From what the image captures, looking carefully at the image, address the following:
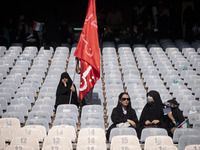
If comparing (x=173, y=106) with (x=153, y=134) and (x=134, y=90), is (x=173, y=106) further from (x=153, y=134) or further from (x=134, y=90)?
(x=134, y=90)

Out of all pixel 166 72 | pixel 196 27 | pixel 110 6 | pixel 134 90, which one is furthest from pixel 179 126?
pixel 110 6

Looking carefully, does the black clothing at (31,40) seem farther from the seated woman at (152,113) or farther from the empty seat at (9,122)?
the seated woman at (152,113)

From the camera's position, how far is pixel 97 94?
10.2 m

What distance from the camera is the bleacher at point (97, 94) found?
6832 millimetres

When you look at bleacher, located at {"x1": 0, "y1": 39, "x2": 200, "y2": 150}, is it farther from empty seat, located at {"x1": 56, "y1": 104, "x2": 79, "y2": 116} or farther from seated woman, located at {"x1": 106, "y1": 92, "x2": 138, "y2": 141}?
seated woman, located at {"x1": 106, "y1": 92, "x2": 138, "y2": 141}

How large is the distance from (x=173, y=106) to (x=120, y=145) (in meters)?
1.95

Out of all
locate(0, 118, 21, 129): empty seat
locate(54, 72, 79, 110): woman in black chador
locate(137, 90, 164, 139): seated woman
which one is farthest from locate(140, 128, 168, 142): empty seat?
locate(0, 118, 21, 129): empty seat

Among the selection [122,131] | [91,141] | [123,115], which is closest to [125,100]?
[123,115]

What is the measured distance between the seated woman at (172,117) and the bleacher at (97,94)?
39 cm

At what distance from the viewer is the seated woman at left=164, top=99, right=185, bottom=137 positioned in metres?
7.86

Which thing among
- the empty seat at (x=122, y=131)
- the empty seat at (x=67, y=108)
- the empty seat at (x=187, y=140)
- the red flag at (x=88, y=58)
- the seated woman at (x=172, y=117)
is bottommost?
the empty seat at (x=187, y=140)

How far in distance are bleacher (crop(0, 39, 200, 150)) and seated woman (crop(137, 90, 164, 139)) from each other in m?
0.51

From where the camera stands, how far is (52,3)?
65.8 feet

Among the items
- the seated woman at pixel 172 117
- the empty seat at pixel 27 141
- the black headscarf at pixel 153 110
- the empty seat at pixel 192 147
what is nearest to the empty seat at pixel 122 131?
the black headscarf at pixel 153 110
